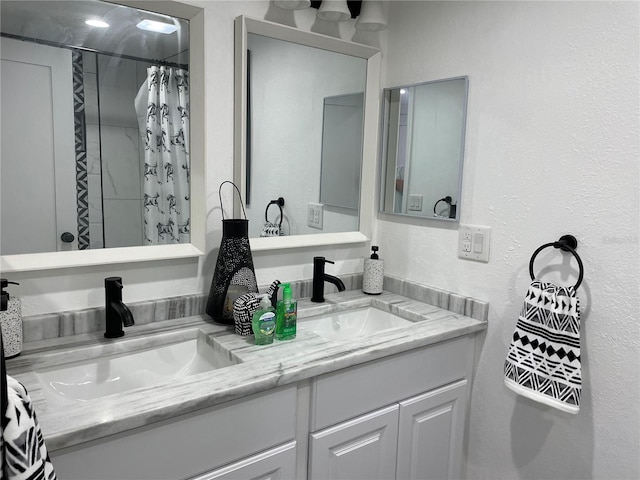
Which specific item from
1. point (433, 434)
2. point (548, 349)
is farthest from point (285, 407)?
point (548, 349)

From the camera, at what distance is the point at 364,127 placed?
1.88 m

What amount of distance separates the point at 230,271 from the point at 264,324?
0.22 meters

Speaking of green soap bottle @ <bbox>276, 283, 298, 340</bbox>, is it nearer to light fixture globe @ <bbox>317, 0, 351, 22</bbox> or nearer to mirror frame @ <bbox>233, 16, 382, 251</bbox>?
mirror frame @ <bbox>233, 16, 382, 251</bbox>

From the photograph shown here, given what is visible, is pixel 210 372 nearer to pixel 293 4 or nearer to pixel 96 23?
pixel 96 23

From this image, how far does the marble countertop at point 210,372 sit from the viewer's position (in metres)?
0.93

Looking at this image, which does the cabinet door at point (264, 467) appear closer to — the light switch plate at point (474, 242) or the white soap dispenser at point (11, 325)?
the white soap dispenser at point (11, 325)

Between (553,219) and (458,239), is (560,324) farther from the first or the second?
(458,239)

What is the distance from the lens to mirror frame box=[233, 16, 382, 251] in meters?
1.53

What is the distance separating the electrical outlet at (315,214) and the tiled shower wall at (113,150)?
0.61 metres

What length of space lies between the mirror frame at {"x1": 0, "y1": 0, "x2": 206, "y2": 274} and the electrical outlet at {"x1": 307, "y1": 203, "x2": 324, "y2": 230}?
16.8 inches

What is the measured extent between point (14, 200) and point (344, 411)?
1.02 metres

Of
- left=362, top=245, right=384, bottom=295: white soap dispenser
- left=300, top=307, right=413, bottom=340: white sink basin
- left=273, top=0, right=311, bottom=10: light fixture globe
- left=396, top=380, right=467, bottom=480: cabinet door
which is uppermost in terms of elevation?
left=273, top=0, right=311, bottom=10: light fixture globe

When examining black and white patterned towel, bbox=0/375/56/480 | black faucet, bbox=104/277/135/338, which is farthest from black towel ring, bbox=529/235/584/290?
black and white patterned towel, bbox=0/375/56/480

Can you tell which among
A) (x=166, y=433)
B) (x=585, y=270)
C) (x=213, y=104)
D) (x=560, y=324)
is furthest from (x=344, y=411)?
(x=213, y=104)
